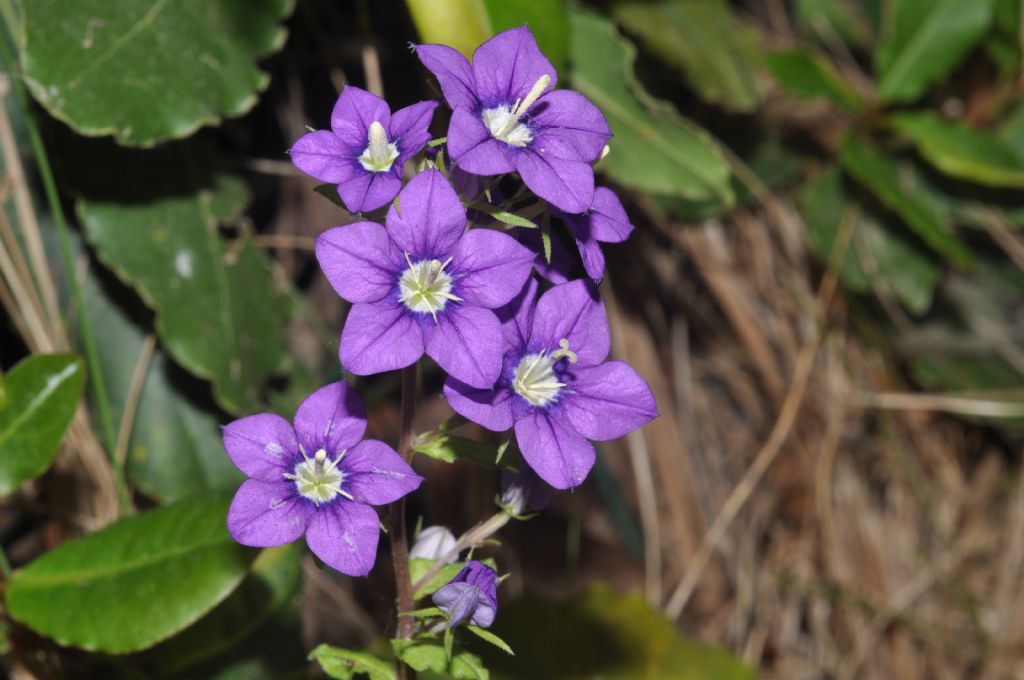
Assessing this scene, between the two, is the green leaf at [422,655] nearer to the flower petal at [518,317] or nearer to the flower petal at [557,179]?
the flower petal at [518,317]

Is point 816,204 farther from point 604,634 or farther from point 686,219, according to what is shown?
point 604,634

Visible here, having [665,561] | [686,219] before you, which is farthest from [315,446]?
[665,561]

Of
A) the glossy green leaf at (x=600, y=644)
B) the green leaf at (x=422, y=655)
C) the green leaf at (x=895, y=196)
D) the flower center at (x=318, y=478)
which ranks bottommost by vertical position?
the glossy green leaf at (x=600, y=644)

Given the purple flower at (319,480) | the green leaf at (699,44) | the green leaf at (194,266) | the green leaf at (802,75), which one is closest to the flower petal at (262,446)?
the purple flower at (319,480)

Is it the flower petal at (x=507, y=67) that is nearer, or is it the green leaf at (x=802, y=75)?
the flower petal at (x=507, y=67)

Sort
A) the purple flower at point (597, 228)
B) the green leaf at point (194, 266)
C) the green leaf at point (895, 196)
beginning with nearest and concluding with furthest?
the purple flower at point (597, 228), the green leaf at point (194, 266), the green leaf at point (895, 196)

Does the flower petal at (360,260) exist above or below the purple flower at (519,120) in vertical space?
below
